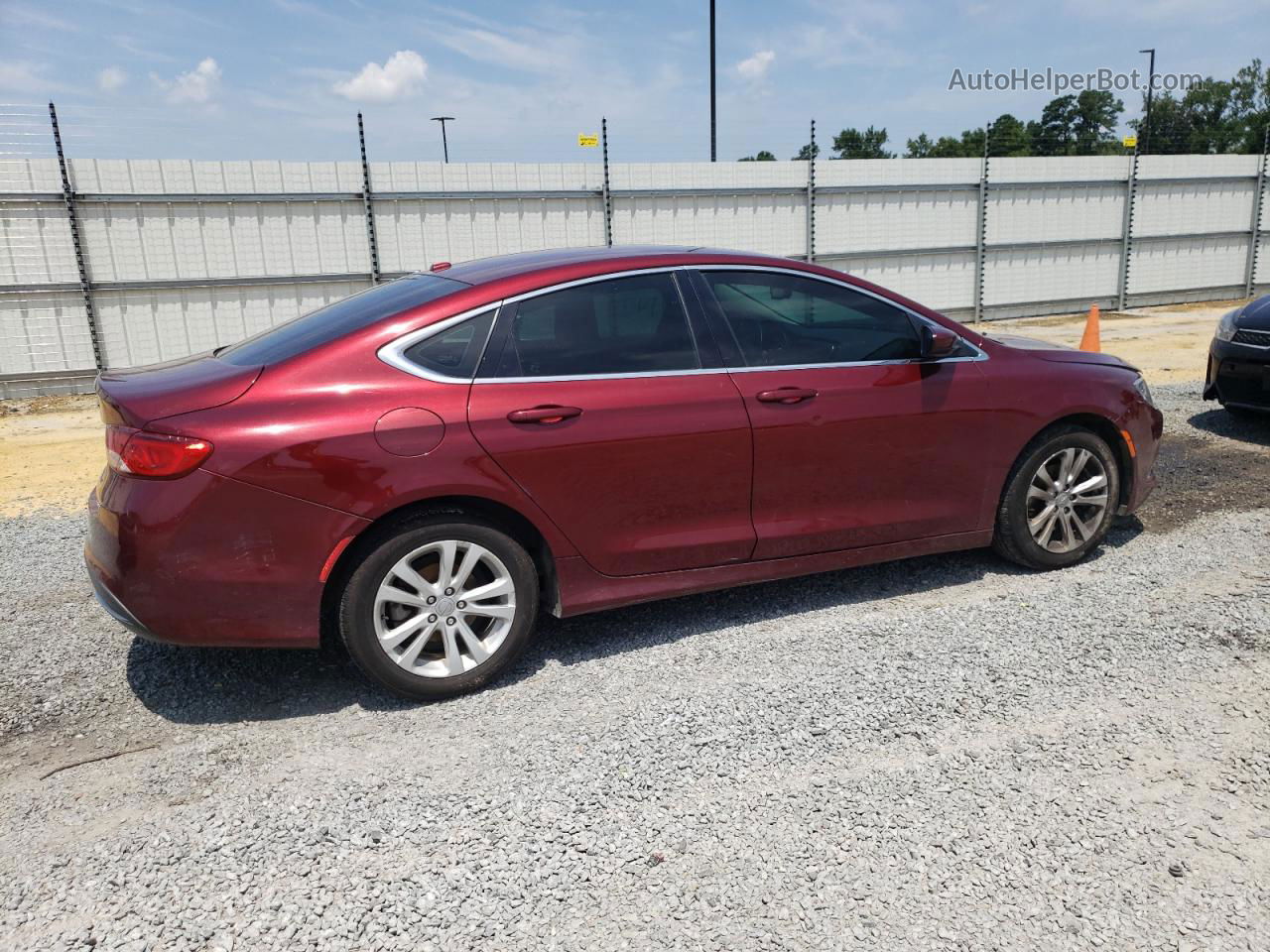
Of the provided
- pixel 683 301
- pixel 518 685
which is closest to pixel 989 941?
pixel 518 685

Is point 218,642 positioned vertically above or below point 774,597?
above

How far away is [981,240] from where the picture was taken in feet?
51.7

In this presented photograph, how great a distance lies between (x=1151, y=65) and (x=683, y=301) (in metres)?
56.5

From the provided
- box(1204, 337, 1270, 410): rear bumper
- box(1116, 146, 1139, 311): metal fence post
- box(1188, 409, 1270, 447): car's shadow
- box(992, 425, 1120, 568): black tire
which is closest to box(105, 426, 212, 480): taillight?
box(992, 425, 1120, 568): black tire

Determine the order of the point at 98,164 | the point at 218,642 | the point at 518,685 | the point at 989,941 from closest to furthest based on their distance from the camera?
1. the point at 989,941
2. the point at 218,642
3. the point at 518,685
4. the point at 98,164

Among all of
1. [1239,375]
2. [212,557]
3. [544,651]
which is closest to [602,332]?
[544,651]

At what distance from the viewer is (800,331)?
4.23 meters

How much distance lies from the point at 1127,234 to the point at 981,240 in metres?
3.43

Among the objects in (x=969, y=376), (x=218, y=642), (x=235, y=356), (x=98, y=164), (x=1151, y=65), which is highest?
(x=1151, y=65)

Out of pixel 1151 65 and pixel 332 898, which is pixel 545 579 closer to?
pixel 332 898

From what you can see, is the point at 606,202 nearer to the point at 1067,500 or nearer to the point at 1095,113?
the point at 1067,500

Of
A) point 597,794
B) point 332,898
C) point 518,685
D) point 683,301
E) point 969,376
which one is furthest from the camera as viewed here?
point 969,376

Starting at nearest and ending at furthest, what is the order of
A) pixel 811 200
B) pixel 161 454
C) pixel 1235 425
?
pixel 161 454
pixel 1235 425
pixel 811 200

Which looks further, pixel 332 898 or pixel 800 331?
pixel 800 331
